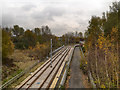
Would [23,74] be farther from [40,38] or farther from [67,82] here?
[40,38]

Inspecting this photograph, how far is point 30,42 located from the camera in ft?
185

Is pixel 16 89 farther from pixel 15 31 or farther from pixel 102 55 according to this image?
pixel 15 31

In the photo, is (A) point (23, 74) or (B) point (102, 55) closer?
(B) point (102, 55)

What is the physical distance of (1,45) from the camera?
83.2ft

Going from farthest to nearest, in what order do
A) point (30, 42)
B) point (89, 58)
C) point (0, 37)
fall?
point (30, 42) < point (0, 37) < point (89, 58)

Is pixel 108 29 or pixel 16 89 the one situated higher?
pixel 108 29

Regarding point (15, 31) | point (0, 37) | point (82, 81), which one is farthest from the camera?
point (15, 31)

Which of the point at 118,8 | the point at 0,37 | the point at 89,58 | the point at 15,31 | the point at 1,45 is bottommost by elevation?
the point at 89,58

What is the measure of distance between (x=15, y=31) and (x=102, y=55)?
92.0m

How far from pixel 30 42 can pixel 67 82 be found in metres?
46.9

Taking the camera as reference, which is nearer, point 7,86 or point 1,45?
point 7,86

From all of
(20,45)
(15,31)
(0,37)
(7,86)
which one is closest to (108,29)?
(7,86)

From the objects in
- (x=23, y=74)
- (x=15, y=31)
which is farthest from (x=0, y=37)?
(x=15, y=31)

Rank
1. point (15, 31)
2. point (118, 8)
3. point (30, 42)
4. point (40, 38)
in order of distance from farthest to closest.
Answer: point (15, 31) < point (40, 38) < point (30, 42) < point (118, 8)
